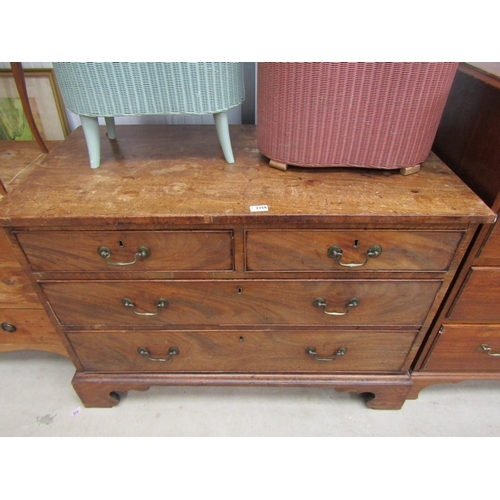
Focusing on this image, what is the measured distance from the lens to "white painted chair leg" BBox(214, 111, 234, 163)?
94cm

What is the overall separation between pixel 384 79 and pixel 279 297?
60cm

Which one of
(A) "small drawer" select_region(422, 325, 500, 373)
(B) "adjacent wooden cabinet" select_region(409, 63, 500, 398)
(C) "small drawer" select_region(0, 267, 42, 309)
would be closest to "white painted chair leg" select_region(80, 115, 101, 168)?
(C) "small drawer" select_region(0, 267, 42, 309)

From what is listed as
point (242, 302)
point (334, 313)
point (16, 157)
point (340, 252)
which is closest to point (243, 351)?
point (242, 302)

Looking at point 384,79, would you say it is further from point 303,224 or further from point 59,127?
point 59,127

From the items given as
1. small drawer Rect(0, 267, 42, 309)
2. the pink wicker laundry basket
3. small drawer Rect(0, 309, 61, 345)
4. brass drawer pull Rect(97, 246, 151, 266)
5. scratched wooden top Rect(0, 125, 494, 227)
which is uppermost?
the pink wicker laundry basket

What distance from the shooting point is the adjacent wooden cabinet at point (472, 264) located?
85 centimetres

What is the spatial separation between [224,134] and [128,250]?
0.43 meters

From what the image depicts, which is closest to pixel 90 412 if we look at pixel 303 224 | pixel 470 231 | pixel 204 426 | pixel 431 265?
pixel 204 426

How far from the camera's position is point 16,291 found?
1.11 m

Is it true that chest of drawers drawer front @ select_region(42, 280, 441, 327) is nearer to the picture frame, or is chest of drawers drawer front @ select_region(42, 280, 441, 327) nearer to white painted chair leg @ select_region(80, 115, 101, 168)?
white painted chair leg @ select_region(80, 115, 101, 168)

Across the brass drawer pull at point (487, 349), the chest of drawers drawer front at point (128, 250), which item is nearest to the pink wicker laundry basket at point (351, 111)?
the chest of drawers drawer front at point (128, 250)

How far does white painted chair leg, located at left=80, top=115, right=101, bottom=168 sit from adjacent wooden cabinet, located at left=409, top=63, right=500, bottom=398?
1.03 meters

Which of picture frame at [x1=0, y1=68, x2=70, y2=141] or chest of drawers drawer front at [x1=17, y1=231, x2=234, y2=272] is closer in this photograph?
chest of drawers drawer front at [x1=17, y1=231, x2=234, y2=272]

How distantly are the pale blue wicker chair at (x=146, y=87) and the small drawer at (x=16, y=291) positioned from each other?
541mm
